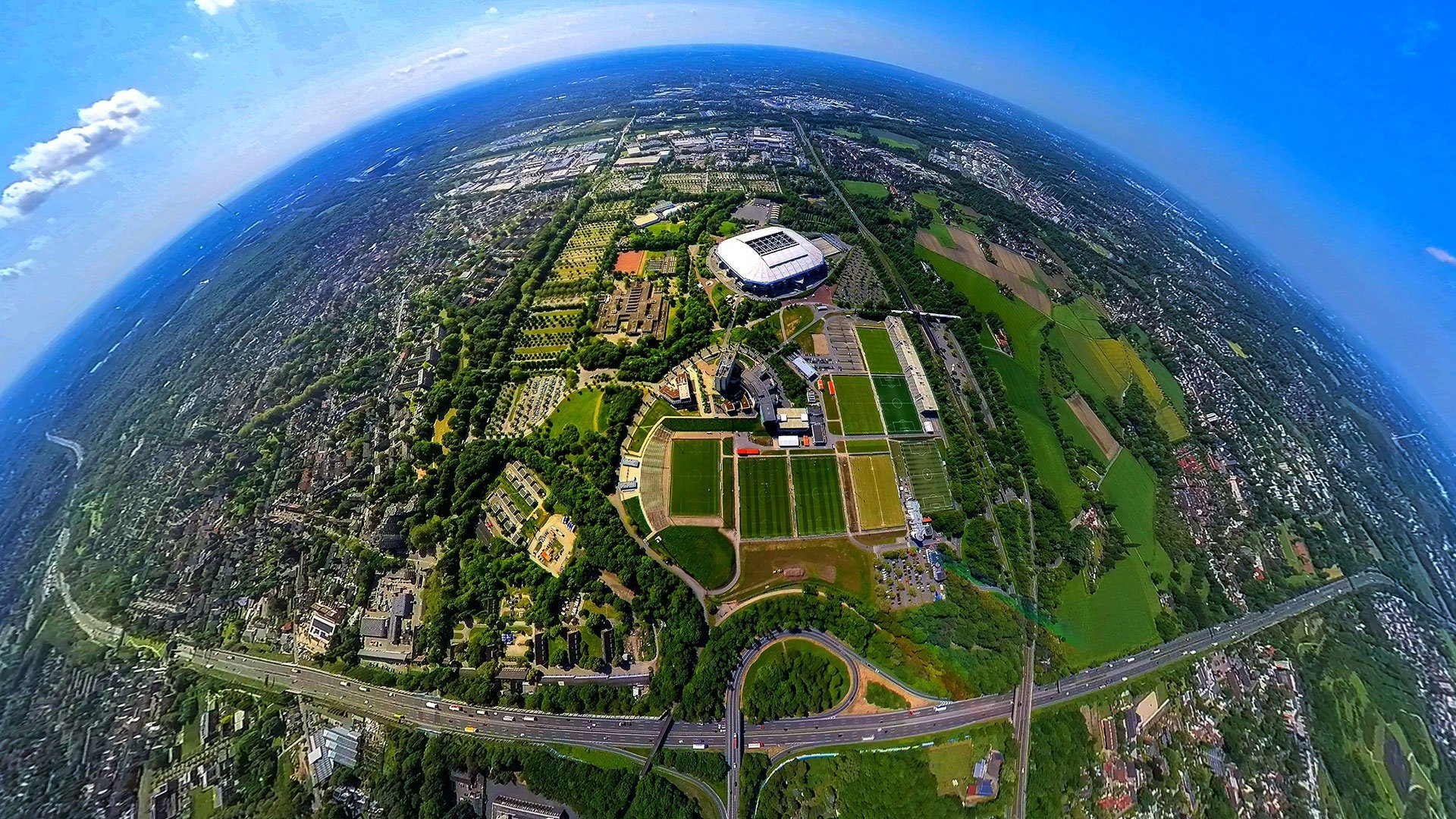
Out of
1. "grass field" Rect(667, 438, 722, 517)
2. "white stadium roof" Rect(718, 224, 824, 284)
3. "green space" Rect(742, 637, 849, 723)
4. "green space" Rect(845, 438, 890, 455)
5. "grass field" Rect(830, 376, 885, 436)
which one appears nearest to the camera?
"green space" Rect(742, 637, 849, 723)

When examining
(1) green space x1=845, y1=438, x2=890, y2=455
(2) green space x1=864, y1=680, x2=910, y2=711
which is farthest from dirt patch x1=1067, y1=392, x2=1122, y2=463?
(2) green space x1=864, y1=680, x2=910, y2=711

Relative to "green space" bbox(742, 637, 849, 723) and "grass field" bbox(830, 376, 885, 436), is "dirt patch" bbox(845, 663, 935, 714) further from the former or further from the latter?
"grass field" bbox(830, 376, 885, 436)

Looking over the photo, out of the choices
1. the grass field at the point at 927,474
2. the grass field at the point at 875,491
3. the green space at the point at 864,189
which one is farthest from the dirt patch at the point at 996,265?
the grass field at the point at 875,491

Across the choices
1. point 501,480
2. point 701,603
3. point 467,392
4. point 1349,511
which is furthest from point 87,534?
point 1349,511

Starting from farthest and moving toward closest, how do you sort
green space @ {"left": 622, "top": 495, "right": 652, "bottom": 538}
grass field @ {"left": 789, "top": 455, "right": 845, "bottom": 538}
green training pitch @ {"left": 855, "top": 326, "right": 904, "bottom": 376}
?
green training pitch @ {"left": 855, "top": 326, "right": 904, "bottom": 376} → grass field @ {"left": 789, "top": 455, "right": 845, "bottom": 538} → green space @ {"left": 622, "top": 495, "right": 652, "bottom": 538}

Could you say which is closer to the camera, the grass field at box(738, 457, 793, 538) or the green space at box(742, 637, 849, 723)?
the green space at box(742, 637, 849, 723)

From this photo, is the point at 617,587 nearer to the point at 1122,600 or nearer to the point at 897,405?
the point at 897,405

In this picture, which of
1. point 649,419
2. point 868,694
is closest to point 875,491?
point 868,694
